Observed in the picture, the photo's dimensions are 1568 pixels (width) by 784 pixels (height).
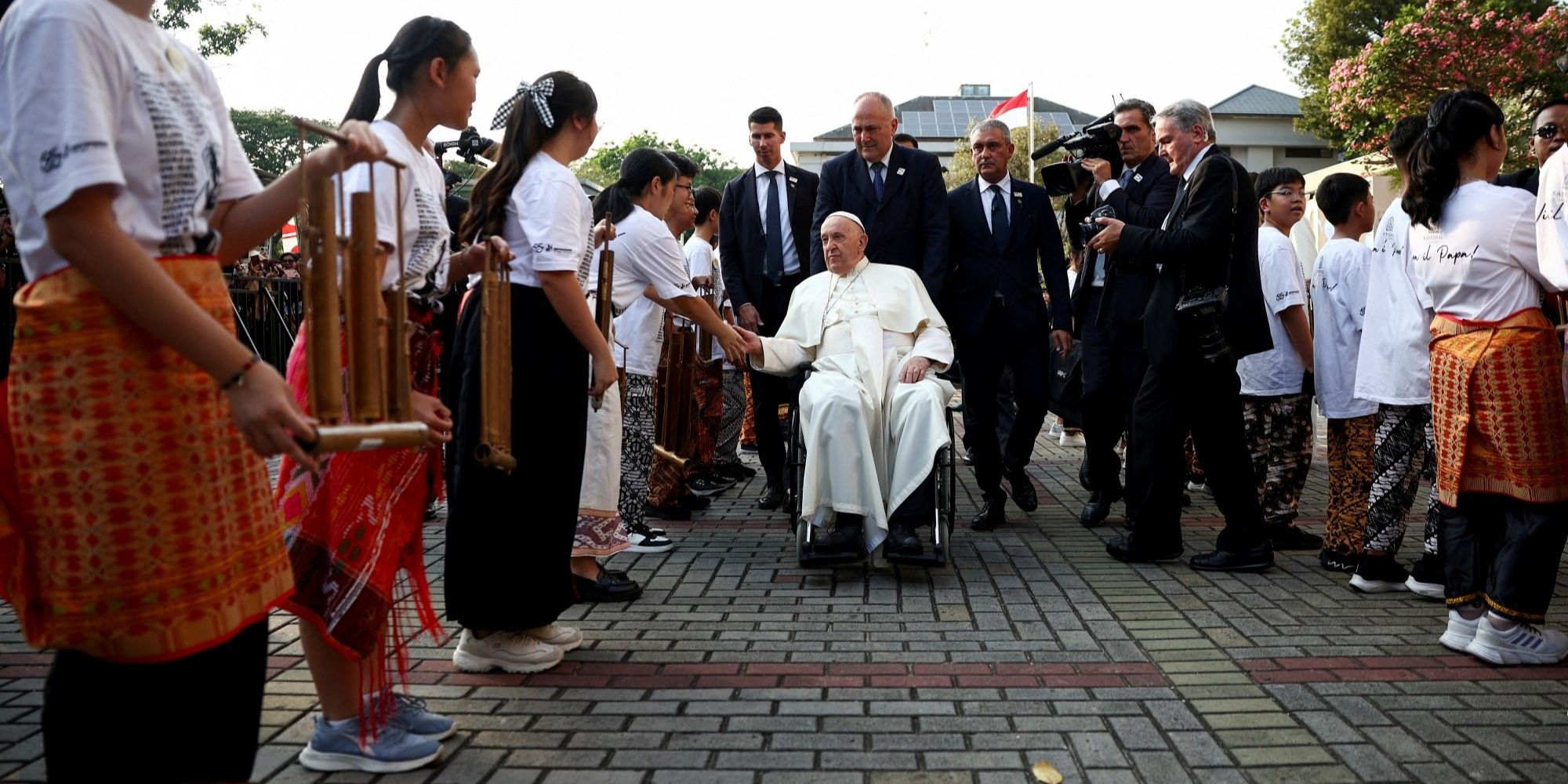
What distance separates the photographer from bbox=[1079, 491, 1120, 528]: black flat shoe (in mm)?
6969

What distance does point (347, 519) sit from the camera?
3.03 meters

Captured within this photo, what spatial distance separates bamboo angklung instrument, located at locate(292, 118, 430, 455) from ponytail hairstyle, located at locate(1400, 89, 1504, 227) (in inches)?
141

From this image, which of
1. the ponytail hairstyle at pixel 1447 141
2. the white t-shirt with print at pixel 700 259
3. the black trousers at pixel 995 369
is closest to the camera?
the ponytail hairstyle at pixel 1447 141

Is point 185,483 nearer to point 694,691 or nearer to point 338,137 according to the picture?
point 338,137

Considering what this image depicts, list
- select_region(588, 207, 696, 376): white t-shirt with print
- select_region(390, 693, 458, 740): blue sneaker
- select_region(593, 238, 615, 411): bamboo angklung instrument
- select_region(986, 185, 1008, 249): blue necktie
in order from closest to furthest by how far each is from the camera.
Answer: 1. select_region(390, 693, 458, 740): blue sneaker
2. select_region(593, 238, 615, 411): bamboo angklung instrument
3. select_region(588, 207, 696, 376): white t-shirt with print
4. select_region(986, 185, 1008, 249): blue necktie

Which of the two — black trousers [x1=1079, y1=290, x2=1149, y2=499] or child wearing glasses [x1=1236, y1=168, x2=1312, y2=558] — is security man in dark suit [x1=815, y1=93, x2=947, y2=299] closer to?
black trousers [x1=1079, y1=290, x2=1149, y2=499]

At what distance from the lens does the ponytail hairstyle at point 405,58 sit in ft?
10.4

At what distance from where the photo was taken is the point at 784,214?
784cm

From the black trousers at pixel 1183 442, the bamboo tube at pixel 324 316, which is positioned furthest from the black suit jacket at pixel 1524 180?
the bamboo tube at pixel 324 316

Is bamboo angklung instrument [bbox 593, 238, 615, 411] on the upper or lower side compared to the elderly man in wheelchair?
upper

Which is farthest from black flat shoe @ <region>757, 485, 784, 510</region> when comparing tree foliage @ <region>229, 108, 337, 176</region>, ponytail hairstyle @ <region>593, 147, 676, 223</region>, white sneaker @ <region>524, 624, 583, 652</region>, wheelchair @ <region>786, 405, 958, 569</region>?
tree foliage @ <region>229, 108, 337, 176</region>

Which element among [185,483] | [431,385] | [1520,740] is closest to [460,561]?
[431,385]

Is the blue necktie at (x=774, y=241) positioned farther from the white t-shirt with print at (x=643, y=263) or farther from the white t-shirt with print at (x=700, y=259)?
the white t-shirt with print at (x=643, y=263)

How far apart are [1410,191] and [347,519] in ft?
12.2
